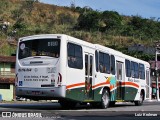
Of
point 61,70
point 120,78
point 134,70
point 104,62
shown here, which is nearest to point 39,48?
point 61,70

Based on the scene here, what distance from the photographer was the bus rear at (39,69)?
16.5 meters

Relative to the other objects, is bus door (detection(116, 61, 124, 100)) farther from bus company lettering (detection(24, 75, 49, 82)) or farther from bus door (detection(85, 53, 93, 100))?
bus company lettering (detection(24, 75, 49, 82))

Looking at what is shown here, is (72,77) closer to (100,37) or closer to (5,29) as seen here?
(5,29)

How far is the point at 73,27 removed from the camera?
358 feet

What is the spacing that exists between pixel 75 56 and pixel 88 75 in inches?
56.5

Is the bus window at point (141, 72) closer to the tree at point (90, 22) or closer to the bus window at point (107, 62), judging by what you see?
the bus window at point (107, 62)

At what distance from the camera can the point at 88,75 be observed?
18.4 metres

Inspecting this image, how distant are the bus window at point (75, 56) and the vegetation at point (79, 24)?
64.0 m

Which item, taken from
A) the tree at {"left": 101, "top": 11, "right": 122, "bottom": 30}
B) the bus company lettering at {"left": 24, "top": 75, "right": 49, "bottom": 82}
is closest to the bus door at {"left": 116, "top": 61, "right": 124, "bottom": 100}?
the bus company lettering at {"left": 24, "top": 75, "right": 49, "bottom": 82}

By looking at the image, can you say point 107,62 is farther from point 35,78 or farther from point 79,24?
point 79,24

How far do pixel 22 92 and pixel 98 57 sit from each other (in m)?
4.25

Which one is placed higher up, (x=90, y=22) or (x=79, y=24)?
(x=90, y=22)

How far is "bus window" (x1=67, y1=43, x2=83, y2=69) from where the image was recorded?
17.1m

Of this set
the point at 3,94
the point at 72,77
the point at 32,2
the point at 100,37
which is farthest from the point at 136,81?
the point at 32,2
